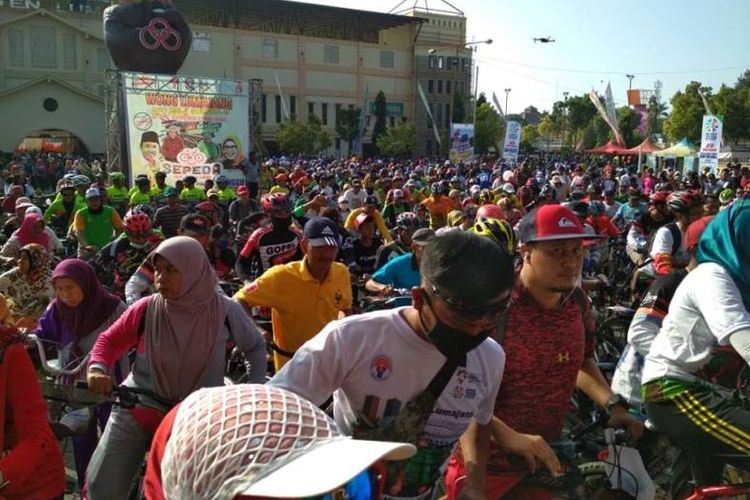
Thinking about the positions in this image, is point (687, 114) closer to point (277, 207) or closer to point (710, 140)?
point (710, 140)

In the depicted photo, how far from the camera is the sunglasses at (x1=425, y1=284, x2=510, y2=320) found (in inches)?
85.1

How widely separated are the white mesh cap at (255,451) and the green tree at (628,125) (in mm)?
63124

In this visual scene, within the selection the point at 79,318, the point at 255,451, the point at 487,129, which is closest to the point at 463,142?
the point at 79,318

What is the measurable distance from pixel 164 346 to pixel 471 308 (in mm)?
1953

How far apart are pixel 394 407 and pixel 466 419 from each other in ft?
1.08

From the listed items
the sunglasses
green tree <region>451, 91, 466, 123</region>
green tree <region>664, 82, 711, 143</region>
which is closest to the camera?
the sunglasses

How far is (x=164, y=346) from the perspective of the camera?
3.56 meters

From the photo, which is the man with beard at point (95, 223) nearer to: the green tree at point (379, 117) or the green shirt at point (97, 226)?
the green shirt at point (97, 226)

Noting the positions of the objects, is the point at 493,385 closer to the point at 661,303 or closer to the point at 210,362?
the point at 210,362

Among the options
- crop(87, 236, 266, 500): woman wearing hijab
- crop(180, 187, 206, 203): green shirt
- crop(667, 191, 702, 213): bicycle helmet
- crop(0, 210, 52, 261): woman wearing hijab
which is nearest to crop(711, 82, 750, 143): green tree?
crop(180, 187, 206, 203): green shirt

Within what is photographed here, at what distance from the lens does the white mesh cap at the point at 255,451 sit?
122 centimetres

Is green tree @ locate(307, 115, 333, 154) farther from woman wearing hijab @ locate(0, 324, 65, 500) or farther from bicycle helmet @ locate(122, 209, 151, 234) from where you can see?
woman wearing hijab @ locate(0, 324, 65, 500)

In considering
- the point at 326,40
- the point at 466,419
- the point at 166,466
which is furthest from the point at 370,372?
the point at 326,40

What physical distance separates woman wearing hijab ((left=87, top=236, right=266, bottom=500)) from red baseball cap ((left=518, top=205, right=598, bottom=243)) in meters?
1.62
